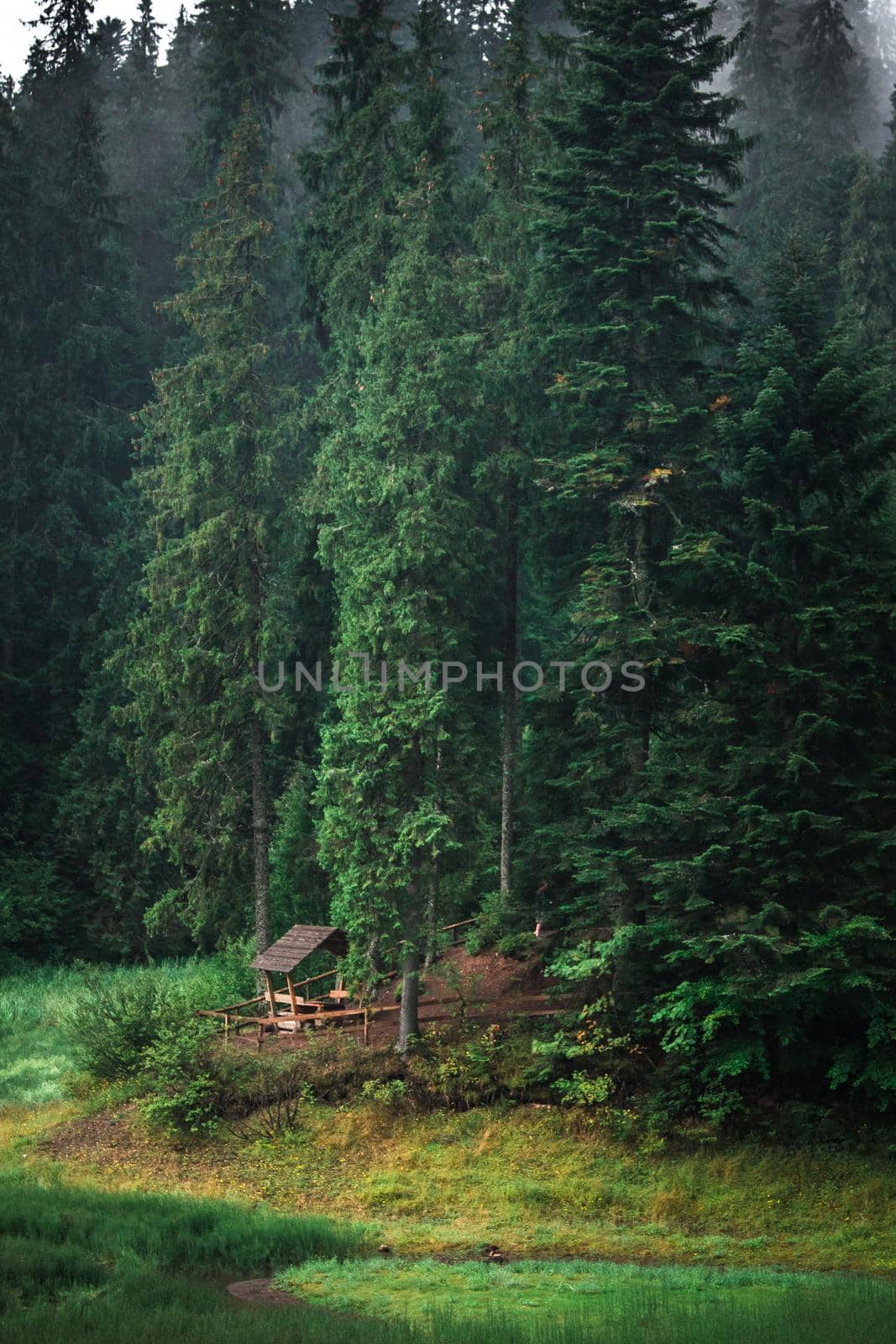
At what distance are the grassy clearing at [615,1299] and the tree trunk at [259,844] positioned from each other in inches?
619

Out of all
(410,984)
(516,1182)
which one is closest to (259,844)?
(410,984)

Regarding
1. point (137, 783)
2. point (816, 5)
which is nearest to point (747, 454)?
point (137, 783)

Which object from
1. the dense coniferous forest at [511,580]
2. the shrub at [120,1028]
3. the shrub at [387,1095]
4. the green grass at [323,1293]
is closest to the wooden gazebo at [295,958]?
the dense coniferous forest at [511,580]

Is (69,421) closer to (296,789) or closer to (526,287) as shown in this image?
(296,789)

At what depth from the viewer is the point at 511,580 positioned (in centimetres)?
3056

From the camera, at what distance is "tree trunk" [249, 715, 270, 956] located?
1265 inches

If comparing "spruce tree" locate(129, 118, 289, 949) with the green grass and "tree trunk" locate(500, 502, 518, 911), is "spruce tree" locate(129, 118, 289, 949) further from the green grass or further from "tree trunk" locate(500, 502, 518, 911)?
the green grass

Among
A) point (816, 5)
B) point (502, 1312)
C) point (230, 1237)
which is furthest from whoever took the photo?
point (816, 5)

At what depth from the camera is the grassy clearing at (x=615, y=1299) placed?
13.2m

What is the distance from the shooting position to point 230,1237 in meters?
17.1

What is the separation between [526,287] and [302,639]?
10600mm

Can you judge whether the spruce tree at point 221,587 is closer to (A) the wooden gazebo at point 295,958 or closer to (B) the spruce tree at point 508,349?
(A) the wooden gazebo at point 295,958

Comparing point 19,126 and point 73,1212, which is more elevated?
point 19,126

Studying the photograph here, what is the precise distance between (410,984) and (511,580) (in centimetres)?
950
